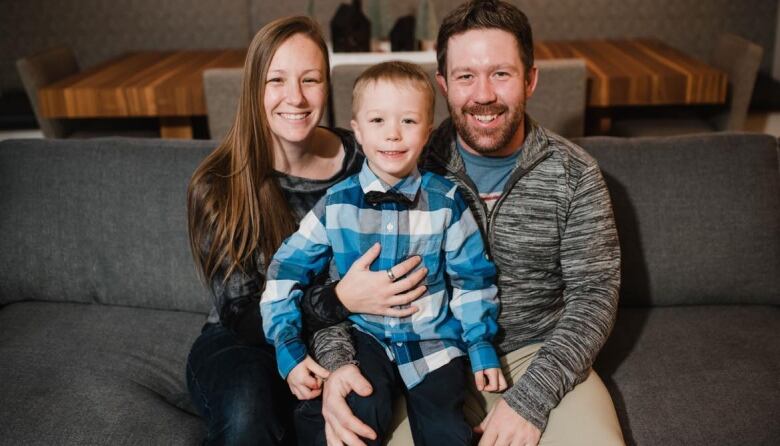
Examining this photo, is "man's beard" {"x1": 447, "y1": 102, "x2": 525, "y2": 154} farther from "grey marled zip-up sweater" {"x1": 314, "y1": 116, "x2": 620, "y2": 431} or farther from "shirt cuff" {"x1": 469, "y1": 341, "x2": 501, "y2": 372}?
"shirt cuff" {"x1": 469, "y1": 341, "x2": 501, "y2": 372}

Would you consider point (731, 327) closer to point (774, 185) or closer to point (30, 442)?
point (774, 185)

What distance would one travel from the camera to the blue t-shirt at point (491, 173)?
1491 millimetres

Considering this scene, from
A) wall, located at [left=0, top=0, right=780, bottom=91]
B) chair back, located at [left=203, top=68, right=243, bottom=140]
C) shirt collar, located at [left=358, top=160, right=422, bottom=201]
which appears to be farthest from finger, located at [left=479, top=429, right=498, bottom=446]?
wall, located at [left=0, top=0, right=780, bottom=91]

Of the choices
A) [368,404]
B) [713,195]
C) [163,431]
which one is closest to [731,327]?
[713,195]

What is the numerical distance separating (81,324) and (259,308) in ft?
1.99

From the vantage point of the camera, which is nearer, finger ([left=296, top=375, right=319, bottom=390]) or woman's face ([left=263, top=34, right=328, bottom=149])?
finger ([left=296, top=375, right=319, bottom=390])

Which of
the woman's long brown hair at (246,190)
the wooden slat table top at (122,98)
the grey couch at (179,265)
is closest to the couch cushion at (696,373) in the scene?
the grey couch at (179,265)

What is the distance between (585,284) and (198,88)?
189cm

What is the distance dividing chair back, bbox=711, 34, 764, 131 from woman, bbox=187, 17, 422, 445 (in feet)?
6.38

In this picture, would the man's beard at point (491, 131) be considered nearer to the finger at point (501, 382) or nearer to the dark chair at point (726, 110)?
the finger at point (501, 382)

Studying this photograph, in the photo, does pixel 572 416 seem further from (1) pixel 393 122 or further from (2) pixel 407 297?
(1) pixel 393 122

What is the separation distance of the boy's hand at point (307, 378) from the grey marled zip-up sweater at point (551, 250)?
0.03 metres

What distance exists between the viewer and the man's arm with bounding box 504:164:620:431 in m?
1.36

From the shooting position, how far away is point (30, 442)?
4.41ft
